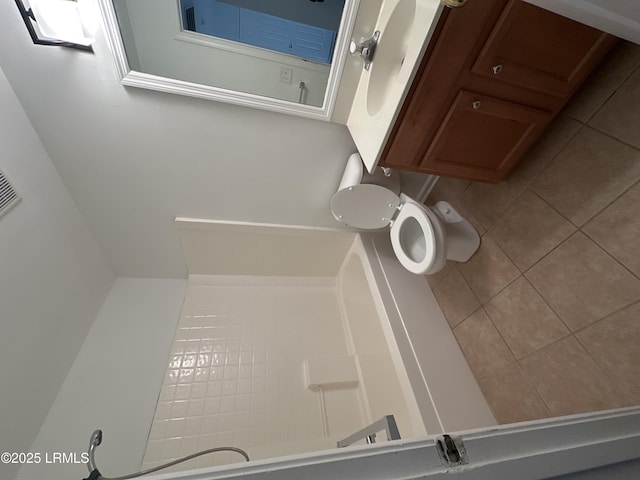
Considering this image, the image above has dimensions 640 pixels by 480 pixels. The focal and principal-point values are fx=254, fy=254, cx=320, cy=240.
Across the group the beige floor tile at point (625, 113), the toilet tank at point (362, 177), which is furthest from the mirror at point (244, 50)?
the beige floor tile at point (625, 113)

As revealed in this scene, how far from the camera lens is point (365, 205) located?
152 cm

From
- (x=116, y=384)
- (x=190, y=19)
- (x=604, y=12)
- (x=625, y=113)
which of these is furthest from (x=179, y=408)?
(x=625, y=113)

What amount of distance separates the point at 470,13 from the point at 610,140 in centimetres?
72

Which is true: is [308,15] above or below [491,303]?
above

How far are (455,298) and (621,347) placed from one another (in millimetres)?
663

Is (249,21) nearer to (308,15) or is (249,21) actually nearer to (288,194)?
(308,15)

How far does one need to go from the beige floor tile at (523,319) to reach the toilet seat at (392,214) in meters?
0.42

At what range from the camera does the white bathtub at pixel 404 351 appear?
1146mm

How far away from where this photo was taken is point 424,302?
5.11 feet

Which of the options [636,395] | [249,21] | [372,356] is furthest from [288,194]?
[636,395]

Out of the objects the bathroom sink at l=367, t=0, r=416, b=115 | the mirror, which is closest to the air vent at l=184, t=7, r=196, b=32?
the mirror

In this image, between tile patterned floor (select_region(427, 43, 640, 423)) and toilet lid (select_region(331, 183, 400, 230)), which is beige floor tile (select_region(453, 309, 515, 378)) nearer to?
tile patterned floor (select_region(427, 43, 640, 423))

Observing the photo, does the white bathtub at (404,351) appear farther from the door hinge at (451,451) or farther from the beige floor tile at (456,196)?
the door hinge at (451,451)

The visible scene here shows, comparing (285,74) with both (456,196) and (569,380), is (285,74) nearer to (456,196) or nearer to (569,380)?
(456,196)
